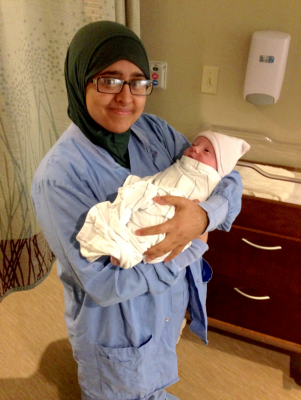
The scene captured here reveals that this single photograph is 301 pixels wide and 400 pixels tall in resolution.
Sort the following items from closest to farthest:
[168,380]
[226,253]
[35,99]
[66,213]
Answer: [66,213] → [168,380] → [226,253] → [35,99]

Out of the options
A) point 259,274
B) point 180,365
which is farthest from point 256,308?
point 180,365

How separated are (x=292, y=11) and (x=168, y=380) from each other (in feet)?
5.06

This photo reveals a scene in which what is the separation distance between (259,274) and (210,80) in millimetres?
978

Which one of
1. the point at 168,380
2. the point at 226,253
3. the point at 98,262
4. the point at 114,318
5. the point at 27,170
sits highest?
the point at 98,262

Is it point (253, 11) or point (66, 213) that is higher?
point (253, 11)

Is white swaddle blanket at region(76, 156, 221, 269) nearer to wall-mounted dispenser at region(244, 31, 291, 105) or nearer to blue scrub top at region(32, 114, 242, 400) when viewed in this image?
blue scrub top at region(32, 114, 242, 400)

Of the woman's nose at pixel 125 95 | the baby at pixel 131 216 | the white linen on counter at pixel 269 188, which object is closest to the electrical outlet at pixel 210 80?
the white linen on counter at pixel 269 188

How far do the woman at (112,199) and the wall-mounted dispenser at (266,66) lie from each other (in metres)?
0.66

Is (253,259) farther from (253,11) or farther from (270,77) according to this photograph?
(253,11)

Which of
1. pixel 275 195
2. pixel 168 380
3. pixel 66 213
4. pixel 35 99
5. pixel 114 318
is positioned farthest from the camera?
pixel 35 99

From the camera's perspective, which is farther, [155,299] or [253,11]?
[253,11]

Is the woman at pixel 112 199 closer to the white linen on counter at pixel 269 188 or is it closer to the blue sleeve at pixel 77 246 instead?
the blue sleeve at pixel 77 246

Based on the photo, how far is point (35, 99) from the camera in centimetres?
149

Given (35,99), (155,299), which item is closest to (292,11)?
(35,99)
